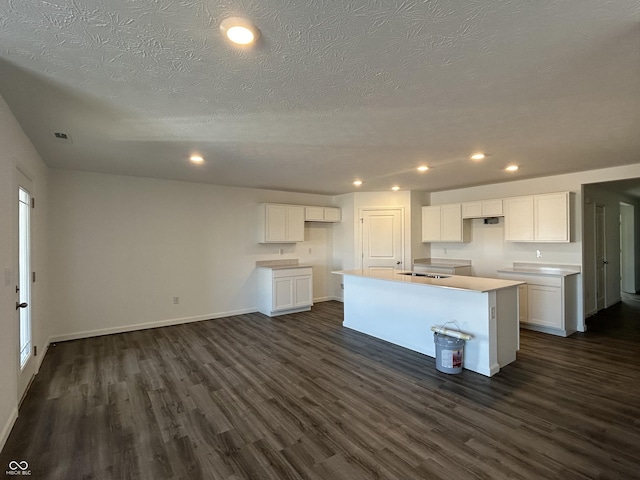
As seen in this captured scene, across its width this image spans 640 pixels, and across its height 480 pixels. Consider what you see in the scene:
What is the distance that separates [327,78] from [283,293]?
4493mm

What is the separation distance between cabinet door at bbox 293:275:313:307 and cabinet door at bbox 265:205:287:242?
2.77ft

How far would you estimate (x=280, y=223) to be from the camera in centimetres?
617

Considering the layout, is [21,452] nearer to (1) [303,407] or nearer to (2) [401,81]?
(1) [303,407]

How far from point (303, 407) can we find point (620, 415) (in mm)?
2543

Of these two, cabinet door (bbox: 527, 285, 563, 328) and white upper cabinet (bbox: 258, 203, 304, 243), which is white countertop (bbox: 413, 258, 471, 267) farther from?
white upper cabinet (bbox: 258, 203, 304, 243)

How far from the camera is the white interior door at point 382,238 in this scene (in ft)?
21.5

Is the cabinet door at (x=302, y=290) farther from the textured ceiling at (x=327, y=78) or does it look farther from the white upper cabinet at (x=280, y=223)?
the textured ceiling at (x=327, y=78)

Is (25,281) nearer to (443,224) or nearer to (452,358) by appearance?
(452,358)

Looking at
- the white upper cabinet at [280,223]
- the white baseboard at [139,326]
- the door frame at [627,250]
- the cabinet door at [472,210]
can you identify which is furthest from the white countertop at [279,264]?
the door frame at [627,250]

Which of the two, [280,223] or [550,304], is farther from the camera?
[280,223]

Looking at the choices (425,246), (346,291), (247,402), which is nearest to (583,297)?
(425,246)

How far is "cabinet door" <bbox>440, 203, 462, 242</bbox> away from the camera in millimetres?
6113

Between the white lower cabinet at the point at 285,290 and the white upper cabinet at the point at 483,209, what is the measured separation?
10.5 feet

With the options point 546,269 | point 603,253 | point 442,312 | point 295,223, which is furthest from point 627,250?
point 295,223
